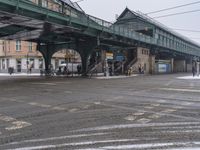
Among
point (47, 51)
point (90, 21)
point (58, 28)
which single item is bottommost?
point (47, 51)

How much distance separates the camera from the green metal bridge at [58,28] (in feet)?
84.7

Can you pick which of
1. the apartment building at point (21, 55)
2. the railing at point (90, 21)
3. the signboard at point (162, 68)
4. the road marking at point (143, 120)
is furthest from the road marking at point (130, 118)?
the signboard at point (162, 68)

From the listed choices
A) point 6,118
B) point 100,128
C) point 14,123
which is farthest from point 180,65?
point 100,128

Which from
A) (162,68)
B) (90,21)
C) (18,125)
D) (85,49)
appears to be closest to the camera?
(18,125)

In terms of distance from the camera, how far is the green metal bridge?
25.8m

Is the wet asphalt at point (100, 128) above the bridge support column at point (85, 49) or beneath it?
beneath

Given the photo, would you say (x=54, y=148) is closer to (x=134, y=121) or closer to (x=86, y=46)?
(x=134, y=121)

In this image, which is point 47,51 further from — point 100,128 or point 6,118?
point 100,128

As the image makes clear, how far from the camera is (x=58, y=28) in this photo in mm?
33719

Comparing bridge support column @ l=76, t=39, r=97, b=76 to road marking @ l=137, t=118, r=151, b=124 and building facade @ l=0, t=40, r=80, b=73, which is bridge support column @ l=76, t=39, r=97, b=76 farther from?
road marking @ l=137, t=118, r=151, b=124

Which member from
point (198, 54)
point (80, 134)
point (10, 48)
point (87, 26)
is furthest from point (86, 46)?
point (198, 54)

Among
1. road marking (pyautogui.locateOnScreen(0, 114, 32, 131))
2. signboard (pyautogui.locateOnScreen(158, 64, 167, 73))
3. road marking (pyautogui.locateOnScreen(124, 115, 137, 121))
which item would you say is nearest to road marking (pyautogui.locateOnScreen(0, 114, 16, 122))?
road marking (pyautogui.locateOnScreen(0, 114, 32, 131))

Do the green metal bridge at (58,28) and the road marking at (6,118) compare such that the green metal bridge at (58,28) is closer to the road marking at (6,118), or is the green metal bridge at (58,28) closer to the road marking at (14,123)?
the road marking at (6,118)

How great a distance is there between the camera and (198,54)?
11469 cm
